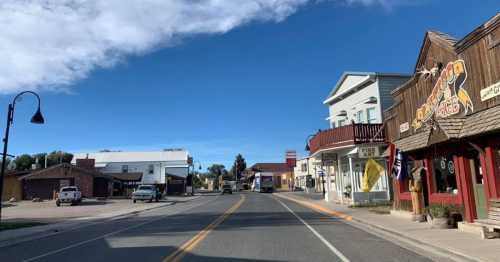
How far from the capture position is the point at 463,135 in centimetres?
1393

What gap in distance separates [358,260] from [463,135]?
624 centimetres

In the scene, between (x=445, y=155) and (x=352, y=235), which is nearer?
(x=352, y=235)

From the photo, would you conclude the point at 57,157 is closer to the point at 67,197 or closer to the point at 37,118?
the point at 67,197

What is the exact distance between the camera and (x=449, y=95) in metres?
16.2

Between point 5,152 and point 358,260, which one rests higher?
point 5,152

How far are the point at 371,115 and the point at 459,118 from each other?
17035 millimetres

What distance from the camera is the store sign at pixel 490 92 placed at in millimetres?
13013

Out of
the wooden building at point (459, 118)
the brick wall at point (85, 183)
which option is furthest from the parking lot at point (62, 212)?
the wooden building at point (459, 118)

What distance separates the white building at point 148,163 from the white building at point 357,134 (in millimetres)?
56813

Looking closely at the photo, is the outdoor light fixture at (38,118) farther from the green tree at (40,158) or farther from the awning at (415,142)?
the green tree at (40,158)

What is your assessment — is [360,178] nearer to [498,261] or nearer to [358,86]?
[358,86]

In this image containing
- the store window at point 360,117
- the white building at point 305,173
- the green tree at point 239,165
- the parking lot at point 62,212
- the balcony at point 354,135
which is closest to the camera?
the parking lot at point 62,212

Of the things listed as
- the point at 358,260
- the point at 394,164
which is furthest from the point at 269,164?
the point at 358,260

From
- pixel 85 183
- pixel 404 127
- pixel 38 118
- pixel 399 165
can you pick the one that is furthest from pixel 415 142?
pixel 85 183
